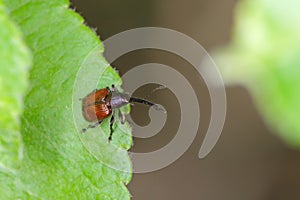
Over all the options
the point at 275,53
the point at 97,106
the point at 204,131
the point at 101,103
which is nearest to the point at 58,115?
the point at 97,106

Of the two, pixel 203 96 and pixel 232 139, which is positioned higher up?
pixel 203 96

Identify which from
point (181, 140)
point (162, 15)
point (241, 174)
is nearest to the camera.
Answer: point (181, 140)

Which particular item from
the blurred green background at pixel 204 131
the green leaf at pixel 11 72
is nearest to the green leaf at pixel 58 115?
the green leaf at pixel 11 72

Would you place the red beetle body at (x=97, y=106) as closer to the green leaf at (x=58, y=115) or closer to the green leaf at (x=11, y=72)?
the green leaf at (x=58, y=115)

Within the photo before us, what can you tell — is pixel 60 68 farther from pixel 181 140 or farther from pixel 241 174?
pixel 241 174

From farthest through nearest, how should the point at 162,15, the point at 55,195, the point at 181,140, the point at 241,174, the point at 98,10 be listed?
the point at 241,174, the point at 162,15, the point at 98,10, the point at 181,140, the point at 55,195

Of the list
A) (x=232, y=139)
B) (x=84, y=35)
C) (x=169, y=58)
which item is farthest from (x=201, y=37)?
(x=84, y=35)

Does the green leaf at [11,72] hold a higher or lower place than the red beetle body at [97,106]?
lower
